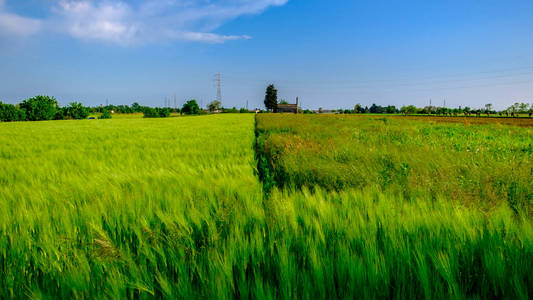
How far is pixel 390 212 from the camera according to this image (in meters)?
1.46

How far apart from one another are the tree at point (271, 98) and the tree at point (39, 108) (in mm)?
81828

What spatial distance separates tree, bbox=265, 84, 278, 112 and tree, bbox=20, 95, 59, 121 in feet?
268

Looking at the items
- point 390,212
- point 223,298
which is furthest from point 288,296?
point 390,212

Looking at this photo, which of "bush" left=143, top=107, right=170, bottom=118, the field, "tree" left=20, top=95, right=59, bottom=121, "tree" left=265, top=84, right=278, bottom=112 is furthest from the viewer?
"tree" left=265, top=84, right=278, bottom=112

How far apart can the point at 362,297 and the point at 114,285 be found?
3.15 ft

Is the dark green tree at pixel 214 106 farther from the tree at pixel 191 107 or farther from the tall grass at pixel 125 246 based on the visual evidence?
the tall grass at pixel 125 246

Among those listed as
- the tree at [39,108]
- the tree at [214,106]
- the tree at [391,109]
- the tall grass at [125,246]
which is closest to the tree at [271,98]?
the tree at [214,106]

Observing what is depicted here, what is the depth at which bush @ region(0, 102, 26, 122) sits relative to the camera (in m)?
46.3

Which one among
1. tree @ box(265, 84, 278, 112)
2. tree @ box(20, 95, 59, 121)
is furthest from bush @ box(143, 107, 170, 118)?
tree @ box(265, 84, 278, 112)

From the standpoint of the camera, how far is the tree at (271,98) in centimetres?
11686

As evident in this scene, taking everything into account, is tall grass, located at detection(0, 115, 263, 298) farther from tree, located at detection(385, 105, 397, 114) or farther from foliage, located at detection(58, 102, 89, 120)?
tree, located at detection(385, 105, 397, 114)

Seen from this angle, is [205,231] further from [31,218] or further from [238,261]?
[31,218]

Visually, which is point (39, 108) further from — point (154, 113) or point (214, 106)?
point (214, 106)

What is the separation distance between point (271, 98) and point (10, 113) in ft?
299
